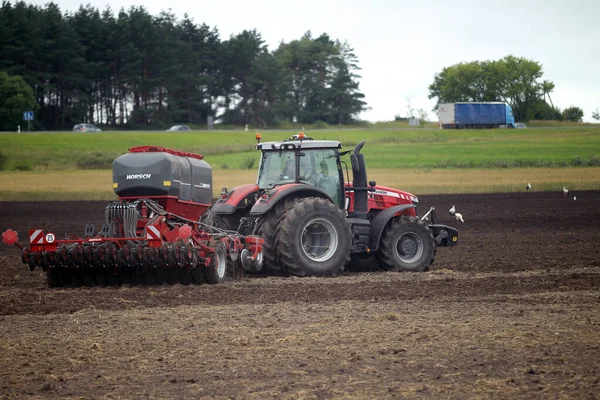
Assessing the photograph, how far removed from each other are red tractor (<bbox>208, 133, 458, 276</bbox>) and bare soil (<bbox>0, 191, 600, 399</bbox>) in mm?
438

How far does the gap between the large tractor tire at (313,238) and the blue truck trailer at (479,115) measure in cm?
7130

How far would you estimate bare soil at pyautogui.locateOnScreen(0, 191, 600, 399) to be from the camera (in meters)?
7.22

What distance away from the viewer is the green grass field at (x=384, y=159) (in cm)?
3956

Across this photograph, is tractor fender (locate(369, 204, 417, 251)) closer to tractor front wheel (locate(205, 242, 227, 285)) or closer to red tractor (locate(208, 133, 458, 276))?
red tractor (locate(208, 133, 458, 276))

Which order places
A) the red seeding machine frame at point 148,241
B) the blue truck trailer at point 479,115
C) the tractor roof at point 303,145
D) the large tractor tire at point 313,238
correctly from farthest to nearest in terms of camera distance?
the blue truck trailer at point 479,115 < the tractor roof at point 303,145 < the large tractor tire at point 313,238 < the red seeding machine frame at point 148,241

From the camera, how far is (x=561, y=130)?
7431cm

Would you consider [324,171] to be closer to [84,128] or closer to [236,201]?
[236,201]

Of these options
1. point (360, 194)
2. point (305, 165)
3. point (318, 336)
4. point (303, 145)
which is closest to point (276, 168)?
point (305, 165)

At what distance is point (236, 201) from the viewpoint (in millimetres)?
14789

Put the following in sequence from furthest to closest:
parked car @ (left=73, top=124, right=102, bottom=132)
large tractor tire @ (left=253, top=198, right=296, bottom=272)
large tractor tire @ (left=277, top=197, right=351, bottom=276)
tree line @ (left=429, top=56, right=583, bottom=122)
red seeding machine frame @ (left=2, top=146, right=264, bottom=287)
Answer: tree line @ (left=429, top=56, right=583, bottom=122) < parked car @ (left=73, top=124, right=102, bottom=132) < large tractor tire @ (left=253, top=198, right=296, bottom=272) < large tractor tire @ (left=277, top=197, right=351, bottom=276) < red seeding machine frame @ (left=2, top=146, right=264, bottom=287)

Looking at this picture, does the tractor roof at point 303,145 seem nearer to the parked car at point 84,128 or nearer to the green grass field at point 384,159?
the green grass field at point 384,159

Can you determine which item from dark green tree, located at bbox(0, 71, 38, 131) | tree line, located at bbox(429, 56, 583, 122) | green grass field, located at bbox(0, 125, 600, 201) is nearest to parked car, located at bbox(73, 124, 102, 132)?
dark green tree, located at bbox(0, 71, 38, 131)

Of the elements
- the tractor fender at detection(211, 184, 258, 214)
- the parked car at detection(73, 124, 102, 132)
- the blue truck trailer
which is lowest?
the tractor fender at detection(211, 184, 258, 214)

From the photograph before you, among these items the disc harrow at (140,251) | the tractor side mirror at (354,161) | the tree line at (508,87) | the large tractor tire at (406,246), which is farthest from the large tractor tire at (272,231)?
the tree line at (508,87)
